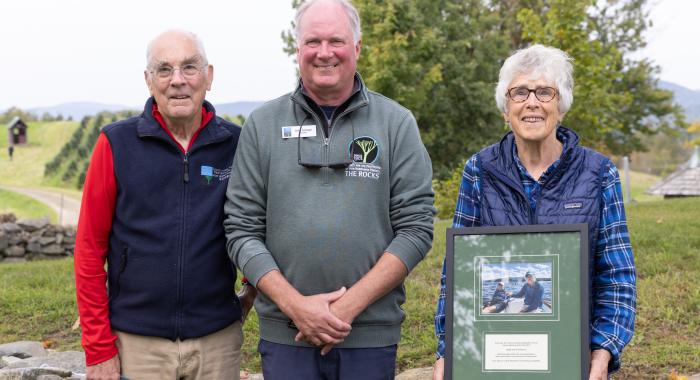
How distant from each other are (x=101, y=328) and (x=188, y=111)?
3.49ft

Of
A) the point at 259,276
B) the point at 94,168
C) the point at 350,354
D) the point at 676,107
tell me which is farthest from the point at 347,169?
the point at 676,107

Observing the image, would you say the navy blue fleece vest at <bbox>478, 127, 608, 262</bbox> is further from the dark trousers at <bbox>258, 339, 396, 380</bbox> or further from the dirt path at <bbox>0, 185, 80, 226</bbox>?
the dirt path at <bbox>0, 185, 80, 226</bbox>

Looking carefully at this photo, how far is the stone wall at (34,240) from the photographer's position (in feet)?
54.3

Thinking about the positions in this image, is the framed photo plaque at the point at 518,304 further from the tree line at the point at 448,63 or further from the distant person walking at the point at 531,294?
the tree line at the point at 448,63

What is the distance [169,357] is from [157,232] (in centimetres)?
60

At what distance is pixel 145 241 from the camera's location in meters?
3.64

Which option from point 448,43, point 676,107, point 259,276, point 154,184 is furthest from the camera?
point 676,107

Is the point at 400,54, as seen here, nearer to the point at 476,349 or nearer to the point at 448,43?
the point at 448,43

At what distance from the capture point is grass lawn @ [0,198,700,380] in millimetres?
6219

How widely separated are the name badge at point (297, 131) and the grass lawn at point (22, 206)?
93.4 feet

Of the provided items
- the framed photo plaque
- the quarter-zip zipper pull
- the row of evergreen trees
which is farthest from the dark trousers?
the row of evergreen trees

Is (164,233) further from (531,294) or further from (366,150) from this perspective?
(531,294)

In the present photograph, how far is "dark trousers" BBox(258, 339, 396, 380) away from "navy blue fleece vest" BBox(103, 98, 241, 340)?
1.52ft

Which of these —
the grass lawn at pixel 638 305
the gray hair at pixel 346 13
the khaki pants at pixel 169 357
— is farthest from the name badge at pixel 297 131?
the grass lawn at pixel 638 305
